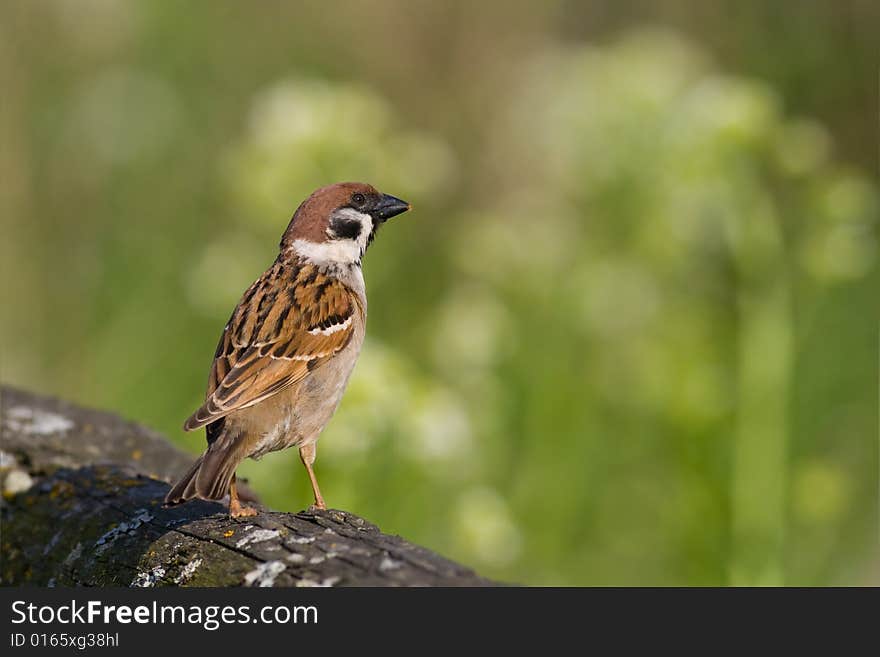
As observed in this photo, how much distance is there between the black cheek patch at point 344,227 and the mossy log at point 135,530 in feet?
2.86

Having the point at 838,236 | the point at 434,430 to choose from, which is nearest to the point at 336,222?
the point at 434,430

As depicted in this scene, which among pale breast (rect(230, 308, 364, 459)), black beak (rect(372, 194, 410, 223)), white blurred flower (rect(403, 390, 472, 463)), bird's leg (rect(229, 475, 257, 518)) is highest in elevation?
black beak (rect(372, 194, 410, 223))

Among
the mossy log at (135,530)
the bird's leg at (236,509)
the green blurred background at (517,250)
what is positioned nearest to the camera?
the mossy log at (135,530)

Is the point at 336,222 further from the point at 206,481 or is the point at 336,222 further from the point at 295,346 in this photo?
the point at 206,481

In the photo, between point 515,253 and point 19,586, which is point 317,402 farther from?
point 515,253

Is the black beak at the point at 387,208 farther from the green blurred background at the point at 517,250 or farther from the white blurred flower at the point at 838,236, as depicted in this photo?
the white blurred flower at the point at 838,236

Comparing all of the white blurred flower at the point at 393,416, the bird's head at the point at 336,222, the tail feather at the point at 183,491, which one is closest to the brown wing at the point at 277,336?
the bird's head at the point at 336,222

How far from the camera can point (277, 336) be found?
3.50m

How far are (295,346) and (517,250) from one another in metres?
2.41

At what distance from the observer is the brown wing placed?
130 inches

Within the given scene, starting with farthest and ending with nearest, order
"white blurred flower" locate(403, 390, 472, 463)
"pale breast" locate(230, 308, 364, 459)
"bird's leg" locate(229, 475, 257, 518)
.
A: "white blurred flower" locate(403, 390, 472, 463) → "pale breast" locate(230, 308, 364, 459) → "bird's leg" locate(229, 475, 257, 518)

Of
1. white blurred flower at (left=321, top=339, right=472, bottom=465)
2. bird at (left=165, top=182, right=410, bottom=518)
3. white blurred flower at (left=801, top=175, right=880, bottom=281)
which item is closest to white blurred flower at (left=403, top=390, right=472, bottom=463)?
white blurred flower at (left=321, top=339, right=472, bottom=465)

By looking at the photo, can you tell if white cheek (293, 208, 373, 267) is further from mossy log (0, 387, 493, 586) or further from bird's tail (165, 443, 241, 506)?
bird's tail (165, 443, 241, 506)

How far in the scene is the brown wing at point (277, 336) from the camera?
Result: 3.29 m
